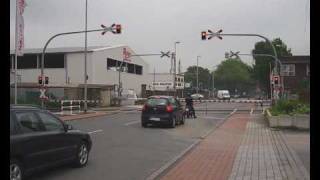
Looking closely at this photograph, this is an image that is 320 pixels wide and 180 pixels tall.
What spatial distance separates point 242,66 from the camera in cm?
16550

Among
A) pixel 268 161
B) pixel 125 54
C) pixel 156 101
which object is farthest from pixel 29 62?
pixel 268 161

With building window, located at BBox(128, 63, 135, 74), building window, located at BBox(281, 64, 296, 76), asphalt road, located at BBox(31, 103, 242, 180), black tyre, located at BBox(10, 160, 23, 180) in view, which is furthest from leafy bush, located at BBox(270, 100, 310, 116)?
building window, located at BBox(128, 63, 135, 74)

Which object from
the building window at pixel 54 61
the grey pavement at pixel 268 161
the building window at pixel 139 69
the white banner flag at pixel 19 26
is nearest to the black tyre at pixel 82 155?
the grey pavement at pixel 268 161

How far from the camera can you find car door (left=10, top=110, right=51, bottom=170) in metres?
9.41

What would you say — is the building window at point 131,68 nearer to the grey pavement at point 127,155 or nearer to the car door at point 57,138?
the grey pavement at point 127,155

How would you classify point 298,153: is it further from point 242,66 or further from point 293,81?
point 242,66

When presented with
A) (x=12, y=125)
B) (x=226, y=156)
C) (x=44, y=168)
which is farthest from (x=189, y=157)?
(x=12, y=125)

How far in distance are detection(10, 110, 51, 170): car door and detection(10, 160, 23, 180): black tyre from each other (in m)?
0.16

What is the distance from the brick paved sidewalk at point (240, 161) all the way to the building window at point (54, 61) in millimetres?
57020

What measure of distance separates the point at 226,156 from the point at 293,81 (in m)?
69.1

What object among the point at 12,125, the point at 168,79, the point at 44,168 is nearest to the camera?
the point at 12,125

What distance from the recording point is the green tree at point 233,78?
520ft

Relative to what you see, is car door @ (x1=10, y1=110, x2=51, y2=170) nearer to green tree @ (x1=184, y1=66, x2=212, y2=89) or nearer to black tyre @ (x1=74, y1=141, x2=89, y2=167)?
black tyre @ (x1=74, y1=141, x2=89, y2=167)

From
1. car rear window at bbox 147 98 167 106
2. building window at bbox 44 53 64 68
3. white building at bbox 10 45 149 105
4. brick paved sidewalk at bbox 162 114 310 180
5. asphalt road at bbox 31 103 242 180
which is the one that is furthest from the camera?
building window at bbox 44 53 64 68
